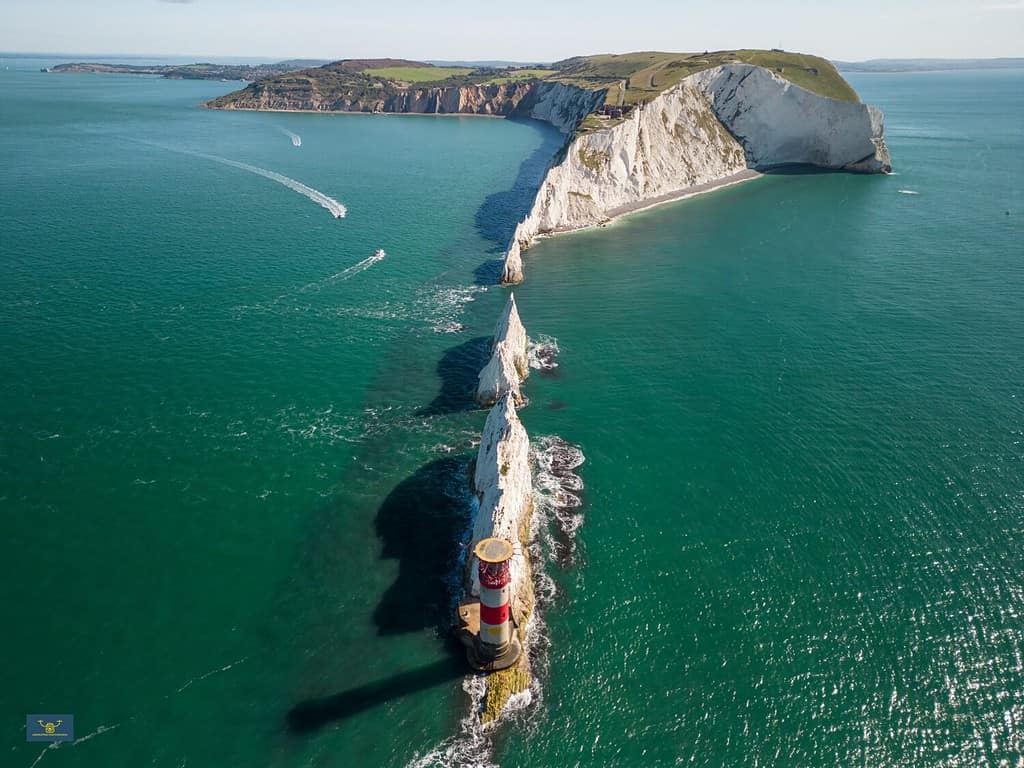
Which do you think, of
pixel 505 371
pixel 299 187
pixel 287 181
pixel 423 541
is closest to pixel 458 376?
pixel 505 371

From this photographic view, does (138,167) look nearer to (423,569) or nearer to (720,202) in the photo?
(720,202)

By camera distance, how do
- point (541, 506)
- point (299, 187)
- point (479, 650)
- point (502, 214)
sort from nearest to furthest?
1. point (479, 650)
2. point (541, 506)
3. point (502, 214)
4. point (299, 187)

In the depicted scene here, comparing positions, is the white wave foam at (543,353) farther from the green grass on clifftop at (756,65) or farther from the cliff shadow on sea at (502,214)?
the green grass on clifftop at (756,65)

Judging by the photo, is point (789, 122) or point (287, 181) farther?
point (789, 122)

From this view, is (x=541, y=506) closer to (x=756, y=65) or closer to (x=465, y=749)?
(x=465, y=749)

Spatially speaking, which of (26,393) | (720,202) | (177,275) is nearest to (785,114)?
(720,202)

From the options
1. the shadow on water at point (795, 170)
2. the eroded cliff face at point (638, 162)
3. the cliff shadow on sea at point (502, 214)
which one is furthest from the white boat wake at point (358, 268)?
the shadow on water at point (795, 170)
